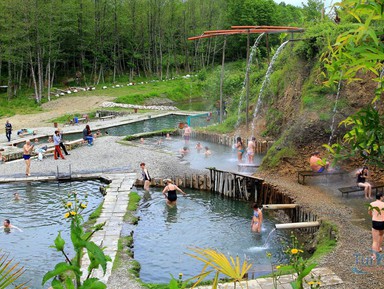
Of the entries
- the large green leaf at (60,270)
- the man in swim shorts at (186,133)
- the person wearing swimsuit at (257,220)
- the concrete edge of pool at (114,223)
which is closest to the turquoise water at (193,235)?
the person wearing swimsuit at (257,220)

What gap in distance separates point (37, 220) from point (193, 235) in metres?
5.94

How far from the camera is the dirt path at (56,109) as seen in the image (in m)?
42.8

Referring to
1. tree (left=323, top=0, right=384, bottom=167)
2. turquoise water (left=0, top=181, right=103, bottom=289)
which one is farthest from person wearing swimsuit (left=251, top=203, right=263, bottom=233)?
tree (left=323, top=0, right=384, bottom=167)

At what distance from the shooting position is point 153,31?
2933 inches

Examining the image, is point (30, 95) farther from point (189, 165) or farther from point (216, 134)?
point (189, 165)

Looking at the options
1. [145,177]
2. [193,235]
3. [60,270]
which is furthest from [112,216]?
[60,270]

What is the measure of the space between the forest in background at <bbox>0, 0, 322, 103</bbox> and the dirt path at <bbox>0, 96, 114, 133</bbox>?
289cm

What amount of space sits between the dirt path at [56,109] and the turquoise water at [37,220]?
1879cm

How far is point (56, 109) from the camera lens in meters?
51.4

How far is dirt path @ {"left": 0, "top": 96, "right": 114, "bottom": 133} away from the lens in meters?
42.8

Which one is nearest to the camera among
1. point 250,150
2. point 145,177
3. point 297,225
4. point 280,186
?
point 297,225

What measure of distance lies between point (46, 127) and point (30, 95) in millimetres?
21218

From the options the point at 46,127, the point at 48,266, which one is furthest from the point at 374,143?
the point at 46,127

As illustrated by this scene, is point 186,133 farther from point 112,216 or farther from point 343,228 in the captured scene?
point 343,228
